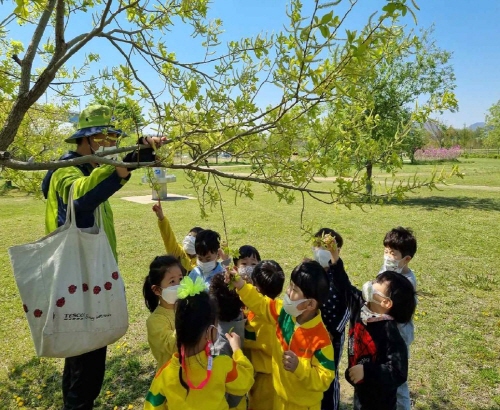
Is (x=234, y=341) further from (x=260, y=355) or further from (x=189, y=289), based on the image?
(x=189, y=289)

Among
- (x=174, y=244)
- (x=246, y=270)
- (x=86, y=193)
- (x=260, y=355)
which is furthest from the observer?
(x=174, y=244)

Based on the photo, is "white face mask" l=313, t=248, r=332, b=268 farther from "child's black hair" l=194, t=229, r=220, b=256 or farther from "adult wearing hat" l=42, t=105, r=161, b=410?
"adult wearing hat" l=42, t=105, r=161, b=410

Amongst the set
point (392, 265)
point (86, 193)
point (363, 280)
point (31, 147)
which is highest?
point (31, 147)

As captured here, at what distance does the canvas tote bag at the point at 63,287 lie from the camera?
197 centimetres

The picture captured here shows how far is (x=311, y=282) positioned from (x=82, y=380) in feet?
4.86

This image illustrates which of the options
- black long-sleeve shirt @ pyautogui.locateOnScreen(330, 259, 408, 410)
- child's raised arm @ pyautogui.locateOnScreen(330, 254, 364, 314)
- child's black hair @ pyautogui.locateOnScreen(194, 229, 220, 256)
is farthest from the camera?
child's black hair @ pyautogui.locateOnScreen(194, 229, 220, 256)

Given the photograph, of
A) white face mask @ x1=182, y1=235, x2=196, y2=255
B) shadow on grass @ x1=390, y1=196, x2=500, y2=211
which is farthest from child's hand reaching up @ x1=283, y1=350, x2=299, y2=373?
shadow on grass @ x1=390, y1=196, x2=500, y2=211

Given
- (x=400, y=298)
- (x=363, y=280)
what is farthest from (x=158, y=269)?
(x=363, y=280)

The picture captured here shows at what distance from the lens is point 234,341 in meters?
2.27

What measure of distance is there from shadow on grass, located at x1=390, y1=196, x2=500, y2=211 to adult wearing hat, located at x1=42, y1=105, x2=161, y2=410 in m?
12.5

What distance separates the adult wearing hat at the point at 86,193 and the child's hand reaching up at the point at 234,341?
811 mm

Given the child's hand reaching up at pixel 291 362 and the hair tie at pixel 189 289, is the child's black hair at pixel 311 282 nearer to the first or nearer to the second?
the child's hand reaching up at pixel 291 362

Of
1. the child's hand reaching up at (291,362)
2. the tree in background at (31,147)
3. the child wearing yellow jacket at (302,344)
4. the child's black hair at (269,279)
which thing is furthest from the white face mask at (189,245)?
the child's hand reaching up at (291,362)

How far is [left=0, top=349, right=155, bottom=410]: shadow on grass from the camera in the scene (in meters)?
3.24
